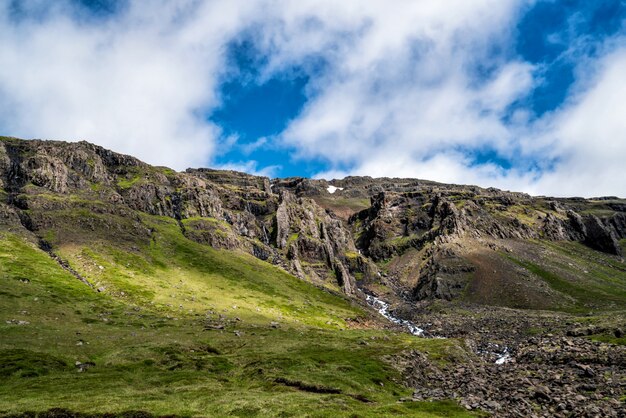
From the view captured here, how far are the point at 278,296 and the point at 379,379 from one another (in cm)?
12414

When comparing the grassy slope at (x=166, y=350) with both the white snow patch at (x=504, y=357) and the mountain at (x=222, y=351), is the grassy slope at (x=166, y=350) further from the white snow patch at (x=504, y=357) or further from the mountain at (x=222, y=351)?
the white snow patch at (x=504, y=357)

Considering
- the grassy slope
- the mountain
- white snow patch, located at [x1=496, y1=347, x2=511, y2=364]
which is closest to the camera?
the grassy slope

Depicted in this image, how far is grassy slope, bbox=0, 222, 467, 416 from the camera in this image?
150ft

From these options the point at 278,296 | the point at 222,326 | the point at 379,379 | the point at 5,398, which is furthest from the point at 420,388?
the point at 278,296

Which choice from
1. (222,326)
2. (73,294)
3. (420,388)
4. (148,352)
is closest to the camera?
(420,388)

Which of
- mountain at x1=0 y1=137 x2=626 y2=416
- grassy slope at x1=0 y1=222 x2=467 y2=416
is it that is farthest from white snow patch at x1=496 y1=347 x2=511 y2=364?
grassy slope at x1=0 y1=222 x2=467 y2=416

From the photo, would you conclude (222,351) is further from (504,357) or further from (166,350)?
(504,357)

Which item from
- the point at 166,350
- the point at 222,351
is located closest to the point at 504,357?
the point at 222,351

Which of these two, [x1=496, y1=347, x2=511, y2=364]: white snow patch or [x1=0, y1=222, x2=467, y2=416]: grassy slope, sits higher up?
[x1=0, y1=222, x2=467, y2=416]: grassy slope

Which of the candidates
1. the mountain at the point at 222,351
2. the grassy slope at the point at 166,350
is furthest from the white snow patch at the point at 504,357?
the grassy slope at the point at 166,350

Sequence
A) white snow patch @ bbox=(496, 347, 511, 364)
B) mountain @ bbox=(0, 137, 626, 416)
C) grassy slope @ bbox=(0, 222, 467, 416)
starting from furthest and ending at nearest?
white snow patch @ bbox=(496, 347, 511, 364), mountain @ bbox=(0, 137, 626, 416), grassy slope @ bbox=(0, 222, 467, 416)

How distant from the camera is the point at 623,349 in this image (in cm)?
8006

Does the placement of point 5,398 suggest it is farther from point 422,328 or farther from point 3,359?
point 422,328

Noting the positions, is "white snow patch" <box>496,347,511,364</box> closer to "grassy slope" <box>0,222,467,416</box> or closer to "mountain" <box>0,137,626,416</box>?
"mountain" <box>0,137,626,416</box>
